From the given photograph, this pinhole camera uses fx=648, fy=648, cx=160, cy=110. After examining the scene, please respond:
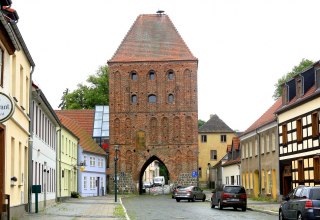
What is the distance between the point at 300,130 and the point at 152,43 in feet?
144

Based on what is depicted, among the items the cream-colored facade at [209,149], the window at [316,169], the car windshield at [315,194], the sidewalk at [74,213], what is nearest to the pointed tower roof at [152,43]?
the cream-colored facade at [209,149]

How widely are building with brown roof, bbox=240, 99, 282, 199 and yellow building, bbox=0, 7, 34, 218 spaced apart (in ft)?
70.2

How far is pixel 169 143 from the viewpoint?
7850cm

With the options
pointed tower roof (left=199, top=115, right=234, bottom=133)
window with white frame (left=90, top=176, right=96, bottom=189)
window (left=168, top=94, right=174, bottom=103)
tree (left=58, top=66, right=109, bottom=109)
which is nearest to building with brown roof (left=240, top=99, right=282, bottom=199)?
window with white frame (left=90, top=176, right=96, bottom=189)

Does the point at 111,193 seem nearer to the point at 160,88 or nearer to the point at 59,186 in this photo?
the point at 160,88

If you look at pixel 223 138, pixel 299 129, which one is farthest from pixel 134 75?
pixel 299 129

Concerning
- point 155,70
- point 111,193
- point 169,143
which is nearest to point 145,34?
point 155,70

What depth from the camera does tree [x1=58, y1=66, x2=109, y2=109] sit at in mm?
95625

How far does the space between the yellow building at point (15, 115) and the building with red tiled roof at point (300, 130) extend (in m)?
15.6

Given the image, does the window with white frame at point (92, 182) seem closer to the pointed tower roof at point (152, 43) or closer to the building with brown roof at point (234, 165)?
the building with brown roof at point (234, 165)

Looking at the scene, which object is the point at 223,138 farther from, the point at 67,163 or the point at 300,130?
the point at 300,130

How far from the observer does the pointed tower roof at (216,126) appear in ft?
354

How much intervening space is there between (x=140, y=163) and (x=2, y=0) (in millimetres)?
58268

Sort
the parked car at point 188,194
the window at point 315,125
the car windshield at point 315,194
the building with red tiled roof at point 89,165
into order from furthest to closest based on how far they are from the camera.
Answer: the building with red tiled roof at point 89,165 → the parked car at point 188,194 → the window at point 315,125 → the car windshield at point 315,194
